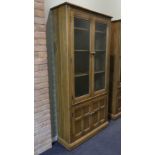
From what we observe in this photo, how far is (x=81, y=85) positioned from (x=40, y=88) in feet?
2.01

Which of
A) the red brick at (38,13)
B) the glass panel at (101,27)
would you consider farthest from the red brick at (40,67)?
the glass panel at (101,27)

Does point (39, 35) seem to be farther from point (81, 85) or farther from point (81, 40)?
point (81, 85)

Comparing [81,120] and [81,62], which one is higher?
[81,62]

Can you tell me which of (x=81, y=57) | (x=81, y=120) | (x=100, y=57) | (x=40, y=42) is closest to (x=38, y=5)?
(x=40, y=42)

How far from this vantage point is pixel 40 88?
2100 mm

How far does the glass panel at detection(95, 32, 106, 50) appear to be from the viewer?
8.59 ft

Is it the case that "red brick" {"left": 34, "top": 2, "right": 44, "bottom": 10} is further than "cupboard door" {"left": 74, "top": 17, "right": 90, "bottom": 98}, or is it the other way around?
"cupboard door" {"left": 74, "top": 17, "right": 90, "bottom": 98}

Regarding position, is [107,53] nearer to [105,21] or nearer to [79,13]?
[105,21]

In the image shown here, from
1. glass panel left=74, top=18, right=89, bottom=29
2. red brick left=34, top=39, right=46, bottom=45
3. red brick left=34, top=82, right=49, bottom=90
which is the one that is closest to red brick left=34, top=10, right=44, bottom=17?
red brick left=34, top=39, right=46, bottom=45

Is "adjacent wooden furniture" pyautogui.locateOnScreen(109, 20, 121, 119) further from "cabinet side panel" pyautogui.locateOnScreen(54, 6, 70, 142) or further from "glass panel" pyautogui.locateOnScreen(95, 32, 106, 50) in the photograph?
"cabinet side panel" pyautogui.locateOnScreen(54, 6, 70, 142)

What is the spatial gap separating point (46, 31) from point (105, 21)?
0.98 m

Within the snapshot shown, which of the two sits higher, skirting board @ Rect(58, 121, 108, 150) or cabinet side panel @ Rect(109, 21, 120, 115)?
cabinet side panel @ Rect(109, 21, 120, 115)

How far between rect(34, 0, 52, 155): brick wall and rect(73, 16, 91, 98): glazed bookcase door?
410mm

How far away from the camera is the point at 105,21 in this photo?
8.56 feet
